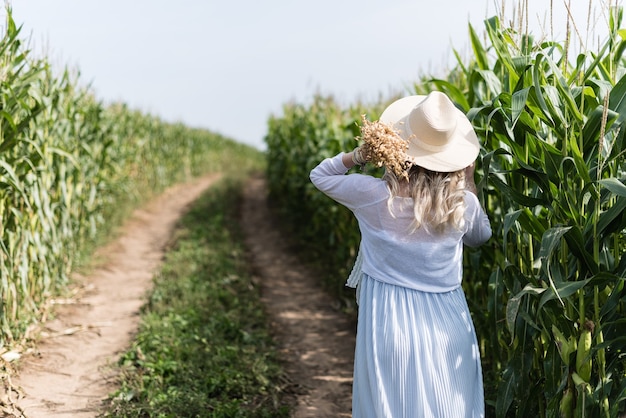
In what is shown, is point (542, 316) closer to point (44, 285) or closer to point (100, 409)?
point (100, 409)

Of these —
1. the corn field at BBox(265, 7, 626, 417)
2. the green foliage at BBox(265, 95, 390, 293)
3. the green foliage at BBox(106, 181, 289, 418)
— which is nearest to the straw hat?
the corn field at BBox(265, 7, 626, 417)

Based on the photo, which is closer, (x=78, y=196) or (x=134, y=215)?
(x=78, y=196)

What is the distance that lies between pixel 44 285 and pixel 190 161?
1411 centimetres

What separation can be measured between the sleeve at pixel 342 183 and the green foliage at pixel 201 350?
6.88 ft

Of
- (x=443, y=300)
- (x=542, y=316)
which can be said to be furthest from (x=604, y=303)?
(x=443, y=300)

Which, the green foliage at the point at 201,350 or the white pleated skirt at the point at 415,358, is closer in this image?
the white pleated skirt at the point at 415,358

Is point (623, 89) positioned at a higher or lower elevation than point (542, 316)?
higher

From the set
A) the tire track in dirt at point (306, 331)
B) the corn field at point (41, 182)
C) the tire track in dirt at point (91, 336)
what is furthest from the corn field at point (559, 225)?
the corn field at point (41, 182)

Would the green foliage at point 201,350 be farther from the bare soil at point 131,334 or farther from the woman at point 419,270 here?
the woman at point 419,270

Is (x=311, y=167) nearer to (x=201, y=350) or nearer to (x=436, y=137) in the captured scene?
(x=201, y=350)

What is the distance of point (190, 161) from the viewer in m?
20.5

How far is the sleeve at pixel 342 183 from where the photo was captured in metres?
2.88

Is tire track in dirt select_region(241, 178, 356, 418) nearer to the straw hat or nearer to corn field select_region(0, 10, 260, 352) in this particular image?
corn field select_region(0, 10, 260, 352)

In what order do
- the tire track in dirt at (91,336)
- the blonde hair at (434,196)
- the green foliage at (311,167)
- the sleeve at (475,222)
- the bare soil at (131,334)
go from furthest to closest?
the green foliage at (311,167)
the bare soil at (131,334)
the tire track in dirt at (91,336)
the sleeve at (475,222)
the blonde hair at (434,196)
